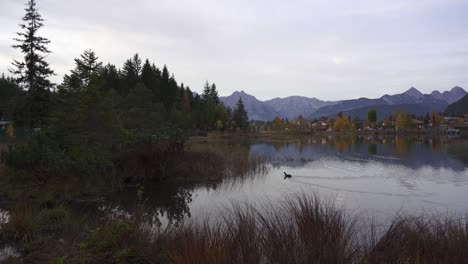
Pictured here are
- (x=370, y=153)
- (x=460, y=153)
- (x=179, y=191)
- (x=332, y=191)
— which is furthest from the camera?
(x=370, y=153)

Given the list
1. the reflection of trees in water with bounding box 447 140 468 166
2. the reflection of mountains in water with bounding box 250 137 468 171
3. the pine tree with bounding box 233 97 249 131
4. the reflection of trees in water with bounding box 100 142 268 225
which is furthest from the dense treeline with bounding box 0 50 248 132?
the reflection of trees in water with bounding box 447 140 468 166

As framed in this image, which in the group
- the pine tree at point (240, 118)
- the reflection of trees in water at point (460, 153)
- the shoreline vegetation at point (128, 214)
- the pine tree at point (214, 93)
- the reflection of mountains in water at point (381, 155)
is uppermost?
the pine tree at point (214, 93)

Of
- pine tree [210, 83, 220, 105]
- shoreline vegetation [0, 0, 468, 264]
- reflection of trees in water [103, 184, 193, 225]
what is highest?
pine tree [210, 83, 220, 105]

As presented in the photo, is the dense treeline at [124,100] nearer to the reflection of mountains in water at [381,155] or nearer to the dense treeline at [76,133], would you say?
the dense treeline at [76,133]

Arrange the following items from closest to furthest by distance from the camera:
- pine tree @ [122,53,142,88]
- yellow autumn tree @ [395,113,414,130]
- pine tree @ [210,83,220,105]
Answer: pine tree @ [122,53,142,88]
pine tree @ [210,83,220,105]
yellow autumn tree @ [395,113,414,130]

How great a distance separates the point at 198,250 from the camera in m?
6.03

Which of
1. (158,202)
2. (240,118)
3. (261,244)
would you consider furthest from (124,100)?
(240,118)

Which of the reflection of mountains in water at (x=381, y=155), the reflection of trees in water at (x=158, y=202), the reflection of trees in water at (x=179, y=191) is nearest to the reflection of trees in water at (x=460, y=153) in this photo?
the reflection of mountains in water at (x=381, y=155)

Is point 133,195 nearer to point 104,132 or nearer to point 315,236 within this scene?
point 104,132

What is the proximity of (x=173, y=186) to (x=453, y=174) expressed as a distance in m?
22.0

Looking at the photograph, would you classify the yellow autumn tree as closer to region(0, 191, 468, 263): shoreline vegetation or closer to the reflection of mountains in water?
the reflection of mountains in water

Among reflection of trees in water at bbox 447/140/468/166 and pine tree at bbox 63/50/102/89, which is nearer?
pine tree at bbox 63/50/102/89

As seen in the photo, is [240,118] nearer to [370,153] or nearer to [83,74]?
[370,153]

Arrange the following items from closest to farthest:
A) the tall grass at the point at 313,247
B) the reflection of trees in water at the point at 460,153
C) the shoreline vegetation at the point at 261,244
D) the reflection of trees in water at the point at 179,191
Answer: the tall grass at the point at 313,247
the shoreline vegetation at the point at 261,244
the reflection of trees in water at the point at 179,191
the reflection of trees in water at the point at 460,153
